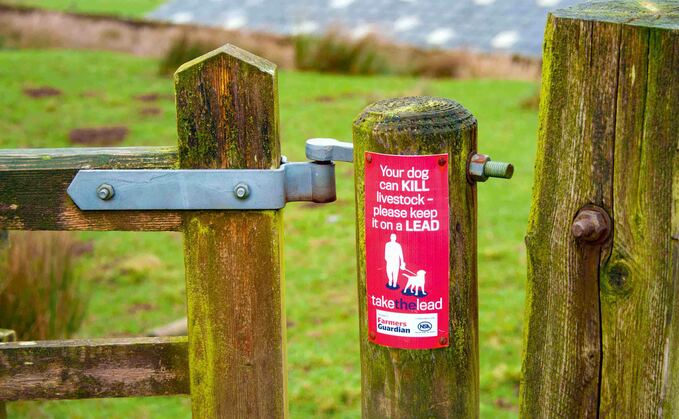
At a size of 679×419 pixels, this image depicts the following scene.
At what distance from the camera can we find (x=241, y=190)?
1.82m

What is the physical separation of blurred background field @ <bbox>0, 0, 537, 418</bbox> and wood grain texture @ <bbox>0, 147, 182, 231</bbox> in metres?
2.37

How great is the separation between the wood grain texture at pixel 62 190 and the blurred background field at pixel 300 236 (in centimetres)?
237

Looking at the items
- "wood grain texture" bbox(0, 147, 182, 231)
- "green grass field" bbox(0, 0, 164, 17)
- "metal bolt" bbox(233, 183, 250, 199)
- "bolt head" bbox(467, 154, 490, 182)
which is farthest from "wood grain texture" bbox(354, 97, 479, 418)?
"green grass field" bbox(0, 0, 164, 17)

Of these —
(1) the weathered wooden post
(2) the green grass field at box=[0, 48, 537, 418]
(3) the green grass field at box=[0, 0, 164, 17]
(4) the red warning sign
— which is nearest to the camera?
(4) the red warning sign

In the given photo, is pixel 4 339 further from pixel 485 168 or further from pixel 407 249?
pixel 485 168

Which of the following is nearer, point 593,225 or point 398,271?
point 593,225

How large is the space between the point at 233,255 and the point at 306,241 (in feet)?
14.5

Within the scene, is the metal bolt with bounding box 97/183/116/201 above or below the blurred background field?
above

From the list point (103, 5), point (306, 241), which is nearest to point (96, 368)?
point (306, 241)

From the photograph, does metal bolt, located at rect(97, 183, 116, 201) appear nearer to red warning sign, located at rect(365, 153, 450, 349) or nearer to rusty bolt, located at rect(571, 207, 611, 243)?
red warning sign, located at rect(365, 153, 450, 349)

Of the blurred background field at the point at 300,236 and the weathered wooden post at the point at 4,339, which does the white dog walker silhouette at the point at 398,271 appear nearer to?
the weathered wooden post at the point at 4,339

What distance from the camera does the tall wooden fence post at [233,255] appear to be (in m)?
1.80

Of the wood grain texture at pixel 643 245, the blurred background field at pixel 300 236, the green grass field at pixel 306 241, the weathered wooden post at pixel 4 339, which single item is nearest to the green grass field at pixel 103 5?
the blurred background field at pixel 300 236

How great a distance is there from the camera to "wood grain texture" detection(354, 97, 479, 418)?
1.78m
